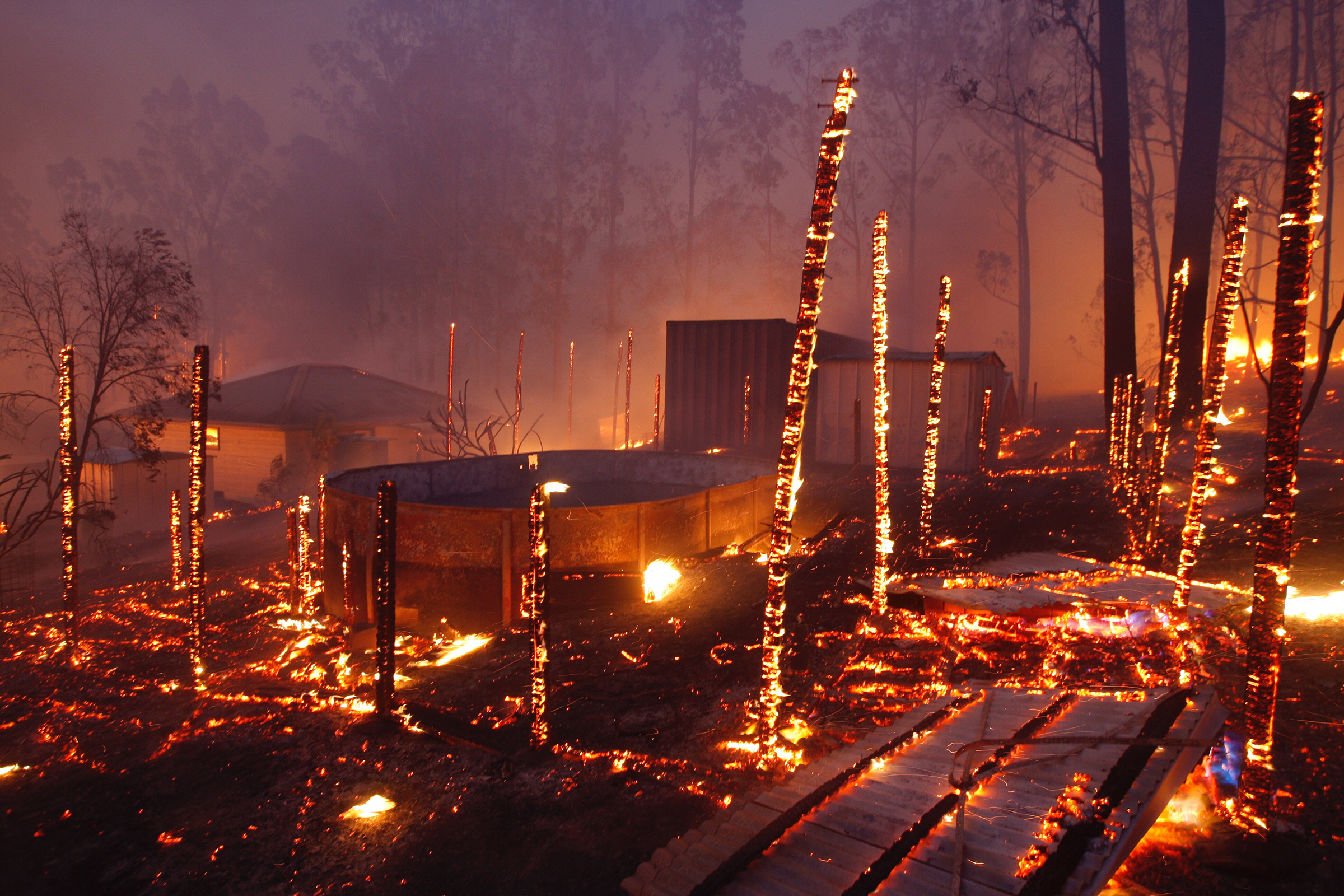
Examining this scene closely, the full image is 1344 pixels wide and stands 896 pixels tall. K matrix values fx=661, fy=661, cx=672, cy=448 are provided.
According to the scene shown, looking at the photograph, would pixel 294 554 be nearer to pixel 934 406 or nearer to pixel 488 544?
pixel 488 544

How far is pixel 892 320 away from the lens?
39500 mm

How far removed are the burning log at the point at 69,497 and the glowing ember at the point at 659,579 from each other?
258 inches

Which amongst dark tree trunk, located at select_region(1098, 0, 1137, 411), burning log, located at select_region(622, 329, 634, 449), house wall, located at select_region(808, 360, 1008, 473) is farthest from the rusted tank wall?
burning log, located at select_region(622, 329, 634, 449)

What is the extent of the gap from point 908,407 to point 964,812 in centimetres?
1281

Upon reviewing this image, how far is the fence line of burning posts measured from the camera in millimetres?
2861

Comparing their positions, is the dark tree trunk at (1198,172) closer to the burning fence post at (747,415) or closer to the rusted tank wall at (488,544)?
the burning fence post at (747,415)

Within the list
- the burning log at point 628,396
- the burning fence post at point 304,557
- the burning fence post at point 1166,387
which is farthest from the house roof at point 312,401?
the burning fence post at point 1166,387

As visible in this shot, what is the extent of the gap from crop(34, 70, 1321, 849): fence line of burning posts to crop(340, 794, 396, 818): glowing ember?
94 centimetres

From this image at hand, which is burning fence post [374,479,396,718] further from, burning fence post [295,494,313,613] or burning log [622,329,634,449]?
burning log [622,329,634,449]

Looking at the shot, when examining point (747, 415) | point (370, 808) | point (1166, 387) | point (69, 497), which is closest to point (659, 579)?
point (370, 808)

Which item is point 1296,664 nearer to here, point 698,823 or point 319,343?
point 698,823

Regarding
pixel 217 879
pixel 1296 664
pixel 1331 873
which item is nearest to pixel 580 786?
pixel 217 879

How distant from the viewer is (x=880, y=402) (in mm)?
5719

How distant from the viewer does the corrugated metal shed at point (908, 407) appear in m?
14.4
